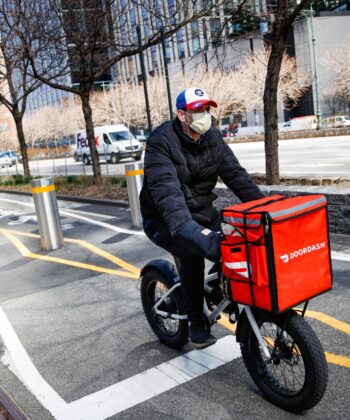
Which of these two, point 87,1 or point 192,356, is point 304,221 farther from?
point 87,1

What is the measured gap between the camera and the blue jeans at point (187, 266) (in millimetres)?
3414

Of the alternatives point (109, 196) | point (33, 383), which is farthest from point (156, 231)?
point (109, 196)

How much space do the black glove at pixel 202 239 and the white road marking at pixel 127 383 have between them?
1165mm

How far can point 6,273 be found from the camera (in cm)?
729

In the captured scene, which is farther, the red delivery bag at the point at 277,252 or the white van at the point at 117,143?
the white van at the point at 117,143

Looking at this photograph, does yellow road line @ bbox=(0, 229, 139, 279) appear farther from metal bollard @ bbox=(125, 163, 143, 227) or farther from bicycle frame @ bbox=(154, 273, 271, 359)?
bicycle frame @ bbox=(154, 273, 271, 359)

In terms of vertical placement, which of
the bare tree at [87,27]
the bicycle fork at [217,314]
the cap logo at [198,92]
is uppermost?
the bare tree at [87,27]

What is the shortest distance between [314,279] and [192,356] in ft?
4.96

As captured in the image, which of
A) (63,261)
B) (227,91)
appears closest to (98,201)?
(63,261)

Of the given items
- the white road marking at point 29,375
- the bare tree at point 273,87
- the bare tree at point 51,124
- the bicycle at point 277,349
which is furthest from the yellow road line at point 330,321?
the bare tree at point 51,124

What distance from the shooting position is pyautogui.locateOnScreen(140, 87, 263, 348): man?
3.07m

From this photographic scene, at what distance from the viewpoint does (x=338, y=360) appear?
12.0 ft

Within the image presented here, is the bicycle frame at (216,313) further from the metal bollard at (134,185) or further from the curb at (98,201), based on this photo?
the curb at (98,201)

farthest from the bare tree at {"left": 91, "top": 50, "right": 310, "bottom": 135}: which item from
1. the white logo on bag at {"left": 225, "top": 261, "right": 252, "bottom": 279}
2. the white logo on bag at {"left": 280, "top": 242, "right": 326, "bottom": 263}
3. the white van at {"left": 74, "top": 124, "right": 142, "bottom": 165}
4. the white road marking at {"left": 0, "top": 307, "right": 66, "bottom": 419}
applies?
the white logo on bag at {"left": 225, "top": 261, "right": 252, "bottom": 279}
